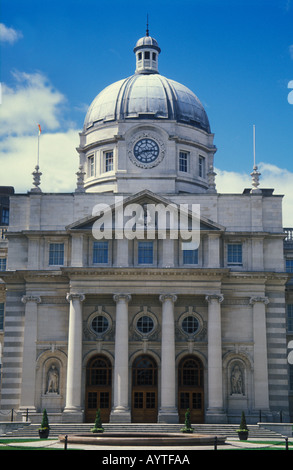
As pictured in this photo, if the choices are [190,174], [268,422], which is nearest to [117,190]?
[190,174]

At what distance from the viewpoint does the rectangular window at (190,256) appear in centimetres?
5975

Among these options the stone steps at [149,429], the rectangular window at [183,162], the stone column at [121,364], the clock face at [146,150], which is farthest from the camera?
the rectangular window at [183,162]

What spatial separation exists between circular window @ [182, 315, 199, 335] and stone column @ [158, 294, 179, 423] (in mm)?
2138

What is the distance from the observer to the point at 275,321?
60.1 metres

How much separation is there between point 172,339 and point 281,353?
8.70 meters

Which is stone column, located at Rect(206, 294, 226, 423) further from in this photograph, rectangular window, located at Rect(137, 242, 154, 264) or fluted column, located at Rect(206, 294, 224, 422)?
rectangular window, located at Rect(137, 242, 154, 264)

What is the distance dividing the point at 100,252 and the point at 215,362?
1201 centimetres

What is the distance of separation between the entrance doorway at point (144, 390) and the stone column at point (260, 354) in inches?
296

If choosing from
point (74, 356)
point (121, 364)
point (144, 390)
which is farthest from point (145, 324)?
point (74, 356)

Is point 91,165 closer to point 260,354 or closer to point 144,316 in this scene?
point 144,316

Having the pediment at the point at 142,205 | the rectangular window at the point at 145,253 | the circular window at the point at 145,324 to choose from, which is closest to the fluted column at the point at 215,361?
the circular window at the point at 145,324

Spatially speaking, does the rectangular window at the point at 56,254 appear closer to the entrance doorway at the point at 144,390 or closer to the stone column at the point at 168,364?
the stone column at the point at 168,364

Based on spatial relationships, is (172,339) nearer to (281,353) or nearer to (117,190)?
(281,353)
